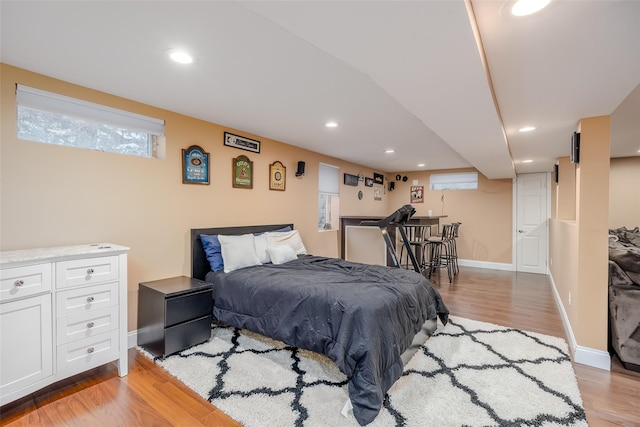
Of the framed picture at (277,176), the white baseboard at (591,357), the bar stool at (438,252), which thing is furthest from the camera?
the bar stool at (438,252)

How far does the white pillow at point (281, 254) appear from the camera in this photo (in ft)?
11.4

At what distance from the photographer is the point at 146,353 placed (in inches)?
103

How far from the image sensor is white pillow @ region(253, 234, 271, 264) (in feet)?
11.3

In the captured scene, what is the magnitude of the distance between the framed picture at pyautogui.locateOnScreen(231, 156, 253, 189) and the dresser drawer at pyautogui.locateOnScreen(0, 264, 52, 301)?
2.07 metres

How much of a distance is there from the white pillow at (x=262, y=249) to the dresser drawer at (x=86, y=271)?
1489 mm

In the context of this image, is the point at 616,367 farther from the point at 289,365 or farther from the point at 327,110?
the point at 327,110

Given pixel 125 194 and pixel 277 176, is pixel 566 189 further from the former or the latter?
pixel 125 194

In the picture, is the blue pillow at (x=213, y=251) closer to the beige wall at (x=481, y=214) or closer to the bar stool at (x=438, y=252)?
the bar stool at (x=438, y=252)

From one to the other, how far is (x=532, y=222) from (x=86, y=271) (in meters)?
7.51

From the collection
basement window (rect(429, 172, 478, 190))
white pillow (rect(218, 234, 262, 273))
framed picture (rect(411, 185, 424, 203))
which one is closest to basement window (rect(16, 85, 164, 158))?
white pillow (rect(218, 234, 262, 273))

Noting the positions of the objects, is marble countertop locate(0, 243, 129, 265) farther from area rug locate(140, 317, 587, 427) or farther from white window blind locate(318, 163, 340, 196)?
white window blind locate(318, 163, 340, 196)

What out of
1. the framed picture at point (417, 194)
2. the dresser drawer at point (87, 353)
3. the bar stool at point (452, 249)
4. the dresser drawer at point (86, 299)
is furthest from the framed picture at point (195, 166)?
the framed picture at point (417, 194)

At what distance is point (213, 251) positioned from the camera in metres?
3.22

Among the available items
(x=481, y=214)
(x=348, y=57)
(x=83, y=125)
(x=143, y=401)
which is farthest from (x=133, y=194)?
(x=481, y=214)
